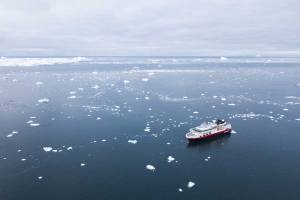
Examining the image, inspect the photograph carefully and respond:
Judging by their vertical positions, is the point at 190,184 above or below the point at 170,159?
below

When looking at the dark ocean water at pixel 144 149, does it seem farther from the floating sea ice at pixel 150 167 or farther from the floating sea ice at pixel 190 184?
the floating sea ice at pixel 150 167

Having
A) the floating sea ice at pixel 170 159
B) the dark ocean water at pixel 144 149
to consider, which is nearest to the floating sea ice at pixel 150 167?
the dark ocean water at pixel 144 149

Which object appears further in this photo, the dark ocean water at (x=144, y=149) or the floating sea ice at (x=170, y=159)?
the floating sea ice at (x=170, y=159)

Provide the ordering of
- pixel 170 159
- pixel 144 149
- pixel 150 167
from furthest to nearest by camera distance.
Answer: pixel 144 149
pixel 170 159
pixel 150 167

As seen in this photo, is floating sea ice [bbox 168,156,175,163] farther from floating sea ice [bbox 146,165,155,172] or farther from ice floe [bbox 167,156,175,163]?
floating sea ice [bbox 146,165,155,172]

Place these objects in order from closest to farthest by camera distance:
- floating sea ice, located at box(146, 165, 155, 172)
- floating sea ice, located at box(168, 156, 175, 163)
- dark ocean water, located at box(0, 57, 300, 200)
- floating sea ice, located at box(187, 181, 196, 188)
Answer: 1. dark ocean water, located at box(0, 57, 300, 200)
2. floating sea ice, located at box(187, 181, 196, 188)
3. floating sea ice, located at box(146, 165, 155, 172)
4. floating sea ice, located at box(168, 156, 175, 163)

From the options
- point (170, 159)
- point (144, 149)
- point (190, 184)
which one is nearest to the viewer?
point (190, 184)

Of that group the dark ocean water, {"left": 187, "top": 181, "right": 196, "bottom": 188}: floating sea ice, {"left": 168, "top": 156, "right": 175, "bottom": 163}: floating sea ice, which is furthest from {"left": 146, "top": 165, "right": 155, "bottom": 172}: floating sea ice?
{"left": 187, "top": 181, "right": 196, "bottom": 188}: floating sea ice

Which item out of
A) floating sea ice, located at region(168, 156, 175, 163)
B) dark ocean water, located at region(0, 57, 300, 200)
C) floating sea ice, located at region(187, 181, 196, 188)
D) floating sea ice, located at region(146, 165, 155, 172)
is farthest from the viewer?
floating sea ice, located at region(168, 156, 175, 163)

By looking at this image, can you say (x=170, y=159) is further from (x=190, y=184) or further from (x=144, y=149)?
(x=190, y=184)

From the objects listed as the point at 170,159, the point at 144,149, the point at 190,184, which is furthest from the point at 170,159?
the point at 190,184

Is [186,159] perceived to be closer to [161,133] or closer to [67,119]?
[161,133]

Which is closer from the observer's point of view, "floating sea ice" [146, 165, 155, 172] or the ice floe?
"floating sea ice" [146, 165, 155, 172]
